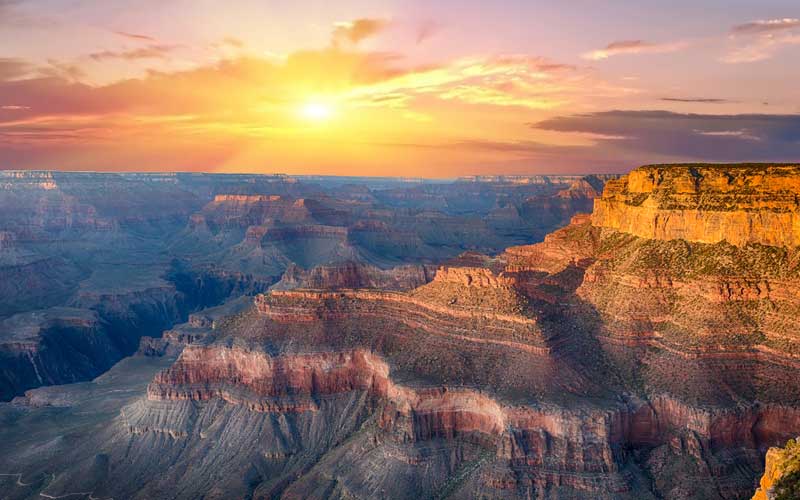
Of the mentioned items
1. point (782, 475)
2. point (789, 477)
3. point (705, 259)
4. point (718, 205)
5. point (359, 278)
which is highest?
point (718, 205)

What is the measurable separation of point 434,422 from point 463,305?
13.7 meters

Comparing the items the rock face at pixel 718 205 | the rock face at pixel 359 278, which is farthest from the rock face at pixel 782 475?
the rock face at pixel 359 278

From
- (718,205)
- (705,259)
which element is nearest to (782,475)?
(705,259)

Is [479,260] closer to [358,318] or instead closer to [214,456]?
[358,318]

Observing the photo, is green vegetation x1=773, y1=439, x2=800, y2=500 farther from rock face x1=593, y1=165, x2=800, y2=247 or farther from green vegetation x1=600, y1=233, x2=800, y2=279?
rock face x1=593, y1=165, x2=800, y2=247

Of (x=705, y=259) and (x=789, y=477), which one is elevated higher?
(x=705, y=259)

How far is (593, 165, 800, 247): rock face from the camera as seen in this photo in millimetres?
71250

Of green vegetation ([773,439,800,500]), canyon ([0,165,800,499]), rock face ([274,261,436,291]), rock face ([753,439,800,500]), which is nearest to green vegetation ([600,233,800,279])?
canyon ([0,165,800,499])

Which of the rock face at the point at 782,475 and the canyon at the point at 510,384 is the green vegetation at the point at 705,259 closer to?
the canyon at the point at 510,384

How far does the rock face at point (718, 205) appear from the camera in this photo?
71.2m

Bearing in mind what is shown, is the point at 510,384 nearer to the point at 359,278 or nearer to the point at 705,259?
the point at 705,259

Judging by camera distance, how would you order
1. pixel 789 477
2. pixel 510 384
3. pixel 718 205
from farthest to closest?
pixel 718 205
pixel 510 384
pixel 789 477

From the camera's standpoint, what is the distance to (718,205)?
7588 cm

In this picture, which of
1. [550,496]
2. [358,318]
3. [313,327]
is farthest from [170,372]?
[550,496]
